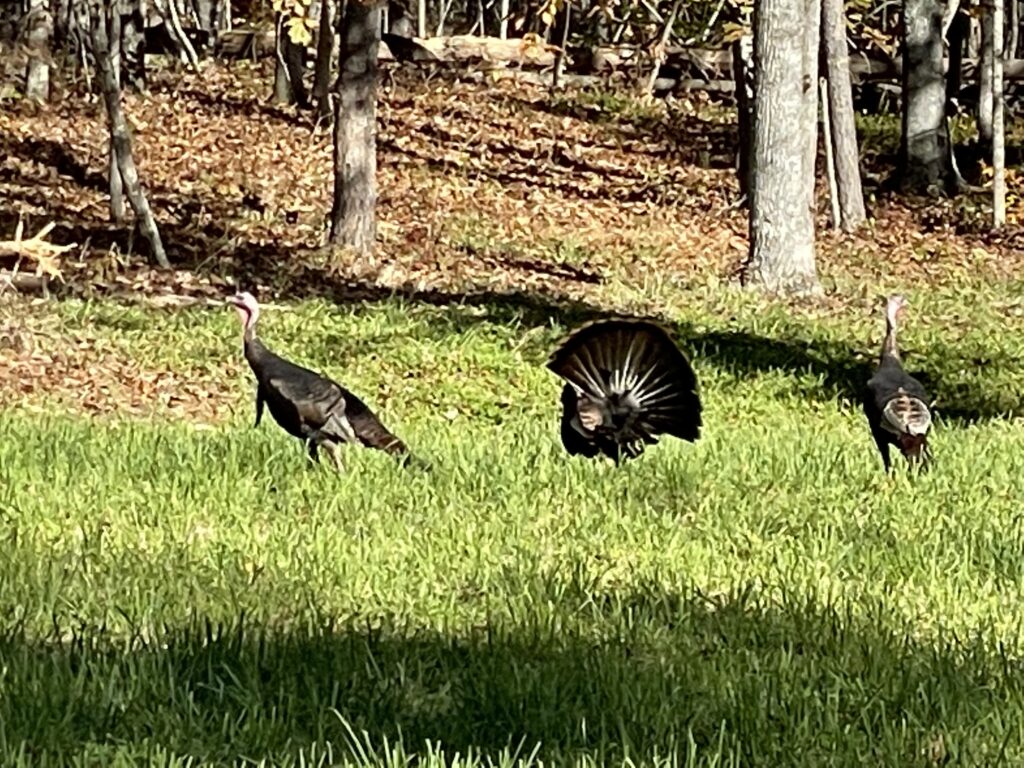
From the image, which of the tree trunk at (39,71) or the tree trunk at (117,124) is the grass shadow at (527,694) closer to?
the tree trunk at (117,124)

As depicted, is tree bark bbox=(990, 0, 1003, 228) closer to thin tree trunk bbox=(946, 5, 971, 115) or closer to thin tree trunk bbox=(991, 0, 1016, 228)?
thin tree trunk bbox=(991, 0, 1016, 228)

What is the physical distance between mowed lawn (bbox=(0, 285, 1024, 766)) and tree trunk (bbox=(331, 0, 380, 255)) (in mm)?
8594

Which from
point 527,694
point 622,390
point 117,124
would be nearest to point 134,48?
point 117,124

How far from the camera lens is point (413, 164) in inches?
1091

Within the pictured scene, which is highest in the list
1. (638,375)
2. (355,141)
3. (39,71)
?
(638,375)

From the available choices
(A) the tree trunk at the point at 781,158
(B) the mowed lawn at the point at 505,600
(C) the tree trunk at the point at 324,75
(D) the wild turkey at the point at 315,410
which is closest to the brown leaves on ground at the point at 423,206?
(C) the tree trunk at the point at 324,75

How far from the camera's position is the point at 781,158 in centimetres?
1919

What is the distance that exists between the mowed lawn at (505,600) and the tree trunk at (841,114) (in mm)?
13624

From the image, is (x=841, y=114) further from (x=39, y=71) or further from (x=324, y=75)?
(x=39, y=71)

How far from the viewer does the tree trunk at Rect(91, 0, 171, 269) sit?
1820cm

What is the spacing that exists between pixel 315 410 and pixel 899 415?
2.91 m

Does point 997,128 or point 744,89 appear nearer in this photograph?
point 997,128

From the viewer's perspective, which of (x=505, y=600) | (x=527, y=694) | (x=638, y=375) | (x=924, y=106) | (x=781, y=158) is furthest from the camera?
(x=924, y=106)

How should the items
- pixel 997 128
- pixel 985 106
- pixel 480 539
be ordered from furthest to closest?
1. pixel 985 106
2. pixel 997 128
3. pixel 480 539
